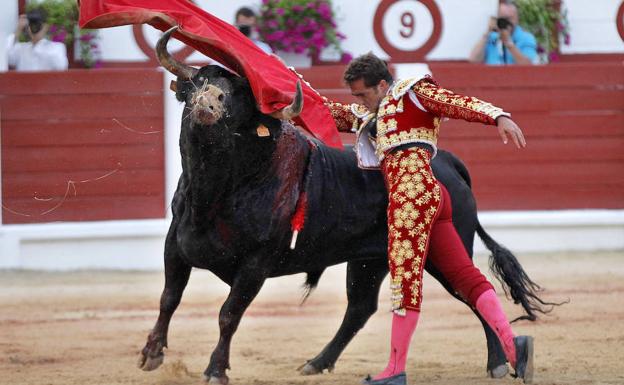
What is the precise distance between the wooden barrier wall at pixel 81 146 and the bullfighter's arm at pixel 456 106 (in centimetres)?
394

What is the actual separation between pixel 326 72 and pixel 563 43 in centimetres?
221

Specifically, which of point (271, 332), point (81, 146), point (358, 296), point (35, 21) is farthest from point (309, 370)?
point (35, 21)

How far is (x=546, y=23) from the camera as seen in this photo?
981 centimetres

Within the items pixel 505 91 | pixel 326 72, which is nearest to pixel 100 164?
pixel 326 72

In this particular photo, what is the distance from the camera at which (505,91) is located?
8.98 metres

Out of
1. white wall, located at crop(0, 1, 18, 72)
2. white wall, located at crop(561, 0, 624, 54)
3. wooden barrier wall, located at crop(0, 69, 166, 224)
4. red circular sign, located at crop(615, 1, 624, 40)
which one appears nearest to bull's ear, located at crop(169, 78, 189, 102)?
wooden barrier wall, located at crop(0, 69, 166, 224)

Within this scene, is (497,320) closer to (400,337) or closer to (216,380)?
(400,337)

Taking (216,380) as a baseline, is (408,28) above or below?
above

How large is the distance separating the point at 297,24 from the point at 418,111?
16.0 ft

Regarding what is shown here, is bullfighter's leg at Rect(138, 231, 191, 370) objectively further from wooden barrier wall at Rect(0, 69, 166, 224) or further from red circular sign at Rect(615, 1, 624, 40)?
red circular sign at Rect(615, 1, 624, 40)

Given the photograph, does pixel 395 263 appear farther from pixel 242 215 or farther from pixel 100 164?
pixel 100 164

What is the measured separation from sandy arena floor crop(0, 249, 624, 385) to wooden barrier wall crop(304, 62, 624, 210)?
821 mm

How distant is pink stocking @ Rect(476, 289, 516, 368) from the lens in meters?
4.50

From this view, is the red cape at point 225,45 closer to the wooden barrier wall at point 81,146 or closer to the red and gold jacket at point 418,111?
the red and gold jacket at point 418,111
